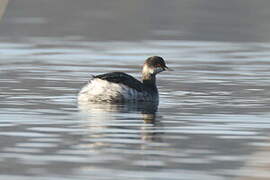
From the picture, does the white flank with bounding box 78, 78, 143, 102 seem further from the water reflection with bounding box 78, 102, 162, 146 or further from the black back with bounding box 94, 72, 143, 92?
the water reflection with bounding box 78, 102, 162, 146

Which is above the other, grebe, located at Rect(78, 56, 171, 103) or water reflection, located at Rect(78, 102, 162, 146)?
grebe, located at Rect(78, 56, 171, 103)

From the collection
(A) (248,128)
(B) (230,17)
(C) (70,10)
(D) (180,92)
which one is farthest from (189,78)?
(C) (70,10)

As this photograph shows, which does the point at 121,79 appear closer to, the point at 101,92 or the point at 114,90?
the point at 114,90

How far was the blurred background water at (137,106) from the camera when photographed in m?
12.2

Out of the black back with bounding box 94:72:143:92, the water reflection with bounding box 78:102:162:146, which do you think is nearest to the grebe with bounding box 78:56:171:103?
the black back with bounding box 94:72:143:92

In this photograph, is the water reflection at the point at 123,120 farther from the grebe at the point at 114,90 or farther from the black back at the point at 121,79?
the black back at the point at 121,79

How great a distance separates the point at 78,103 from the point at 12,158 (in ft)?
19.1

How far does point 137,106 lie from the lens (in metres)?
18.3

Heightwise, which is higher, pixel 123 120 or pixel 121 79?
pixel 121 79

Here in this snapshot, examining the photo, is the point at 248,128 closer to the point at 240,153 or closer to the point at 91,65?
the point at 240,153

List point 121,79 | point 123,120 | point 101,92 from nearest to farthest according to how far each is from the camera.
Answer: point 123,120 < point 101,92 < point 121,79

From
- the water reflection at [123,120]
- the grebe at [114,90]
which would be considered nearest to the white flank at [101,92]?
the grebe at [114,90]

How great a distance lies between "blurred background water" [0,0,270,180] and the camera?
12219mm

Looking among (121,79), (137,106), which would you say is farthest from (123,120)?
(121,79)
